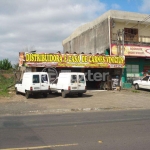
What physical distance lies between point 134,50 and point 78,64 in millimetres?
7402

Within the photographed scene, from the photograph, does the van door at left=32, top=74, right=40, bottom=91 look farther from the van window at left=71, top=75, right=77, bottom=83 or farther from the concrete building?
the concrete building

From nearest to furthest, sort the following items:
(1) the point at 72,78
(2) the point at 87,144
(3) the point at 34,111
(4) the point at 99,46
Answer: (2) the point at 87,144 → (3) the point at 34,111 → (1) the point at 72,78 → (4) the point at 99,46

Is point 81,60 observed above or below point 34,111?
above

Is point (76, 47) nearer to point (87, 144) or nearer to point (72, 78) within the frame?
point (72, 78)

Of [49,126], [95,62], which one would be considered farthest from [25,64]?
[49,126]

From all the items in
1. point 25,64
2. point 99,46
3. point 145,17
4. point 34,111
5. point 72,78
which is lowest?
point 34,111

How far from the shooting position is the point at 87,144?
5.80 metres

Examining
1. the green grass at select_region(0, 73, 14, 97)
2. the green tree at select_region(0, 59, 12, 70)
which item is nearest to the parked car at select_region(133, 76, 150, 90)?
the green grass at select_region(0, 73, 14, 97)

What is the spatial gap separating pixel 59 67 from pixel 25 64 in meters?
3.51

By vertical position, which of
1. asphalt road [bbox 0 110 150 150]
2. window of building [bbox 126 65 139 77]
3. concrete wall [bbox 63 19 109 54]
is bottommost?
asphalt road [bbox 0 110 150 150]

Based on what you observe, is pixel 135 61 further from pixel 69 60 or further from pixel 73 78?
pixel 73 78

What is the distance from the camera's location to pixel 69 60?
23078mm

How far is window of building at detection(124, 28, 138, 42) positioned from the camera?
92.9ft

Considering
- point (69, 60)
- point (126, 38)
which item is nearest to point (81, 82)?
point (69, 60)
